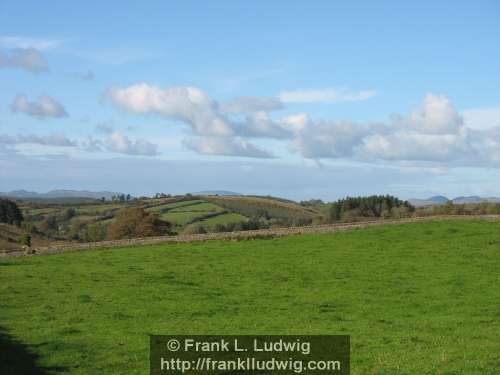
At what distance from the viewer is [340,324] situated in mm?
18828

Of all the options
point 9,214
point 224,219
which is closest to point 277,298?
point 224,219

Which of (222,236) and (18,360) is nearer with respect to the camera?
(18,360)

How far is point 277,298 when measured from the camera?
24000 millimetres

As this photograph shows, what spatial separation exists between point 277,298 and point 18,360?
11737mm

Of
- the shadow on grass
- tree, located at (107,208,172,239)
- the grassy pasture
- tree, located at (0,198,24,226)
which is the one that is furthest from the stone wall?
tree, located at (0,198,24,226)

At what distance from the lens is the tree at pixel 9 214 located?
97688mm

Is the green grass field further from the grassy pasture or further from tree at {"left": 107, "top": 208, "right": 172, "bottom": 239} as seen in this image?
the grassy pasture

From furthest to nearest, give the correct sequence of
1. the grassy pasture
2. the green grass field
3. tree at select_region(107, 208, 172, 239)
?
1. the grassy pasture
2. tree at select_region(107, 208, 172, 239)
3. the green grass field

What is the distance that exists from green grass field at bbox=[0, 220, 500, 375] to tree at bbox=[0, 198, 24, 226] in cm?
6301

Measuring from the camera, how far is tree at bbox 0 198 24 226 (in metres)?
97.7

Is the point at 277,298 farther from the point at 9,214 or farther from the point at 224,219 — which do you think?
the point at 9,214

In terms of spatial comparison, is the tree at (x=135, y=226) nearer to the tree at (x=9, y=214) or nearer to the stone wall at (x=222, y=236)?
the stone wall at (x=222, y=236)

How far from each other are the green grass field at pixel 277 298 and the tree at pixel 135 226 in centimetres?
1200

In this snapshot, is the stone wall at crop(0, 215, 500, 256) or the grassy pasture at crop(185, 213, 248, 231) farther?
the grassy pasture at crop(185, 213, 248, 231)
